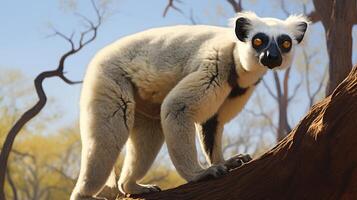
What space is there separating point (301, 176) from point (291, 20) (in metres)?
1.73

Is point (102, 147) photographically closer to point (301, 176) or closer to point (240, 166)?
point (240, 166)

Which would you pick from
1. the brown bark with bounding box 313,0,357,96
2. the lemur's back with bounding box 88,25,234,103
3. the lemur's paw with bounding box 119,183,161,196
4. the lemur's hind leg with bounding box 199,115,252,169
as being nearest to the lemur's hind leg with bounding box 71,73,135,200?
the lemur's back with bounding box 88,25,234,103

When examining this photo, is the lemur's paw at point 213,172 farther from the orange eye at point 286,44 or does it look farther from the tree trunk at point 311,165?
the orange eye at point 286,44

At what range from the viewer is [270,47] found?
4500 mm

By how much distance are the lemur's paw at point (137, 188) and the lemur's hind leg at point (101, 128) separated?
20.9 inches

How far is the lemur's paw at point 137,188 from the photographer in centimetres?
509

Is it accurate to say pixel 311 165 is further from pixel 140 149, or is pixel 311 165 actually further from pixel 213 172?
pixel 140 149

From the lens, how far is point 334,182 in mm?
3682

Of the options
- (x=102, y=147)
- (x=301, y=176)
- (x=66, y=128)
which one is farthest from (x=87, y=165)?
(x=66, y=128)

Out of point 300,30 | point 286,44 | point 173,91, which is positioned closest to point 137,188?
point 173,91

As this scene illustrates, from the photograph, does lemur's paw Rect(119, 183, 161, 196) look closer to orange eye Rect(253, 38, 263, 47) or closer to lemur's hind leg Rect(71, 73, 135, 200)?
lemur's hind leg Rect(71, 73, 135, 200)

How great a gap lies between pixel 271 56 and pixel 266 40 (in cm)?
23

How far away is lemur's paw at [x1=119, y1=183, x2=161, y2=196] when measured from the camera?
509cm

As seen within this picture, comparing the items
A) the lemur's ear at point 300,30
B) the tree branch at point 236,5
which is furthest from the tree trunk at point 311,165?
the tree branch at point 236,5
